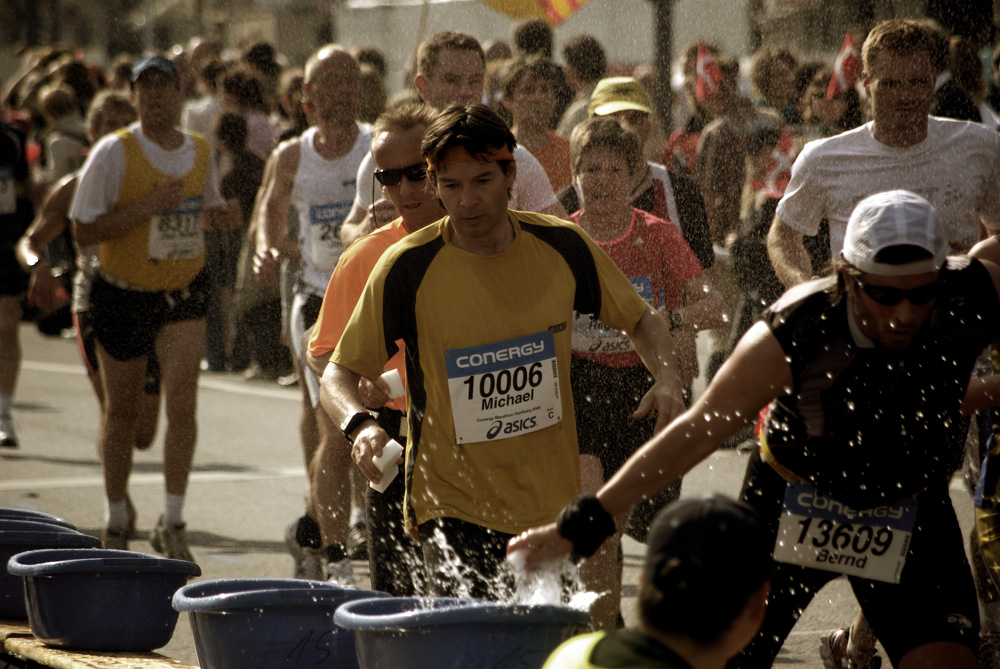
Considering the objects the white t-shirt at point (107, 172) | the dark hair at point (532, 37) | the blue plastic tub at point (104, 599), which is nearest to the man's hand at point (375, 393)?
the blue plastic tub at point (104, 599)

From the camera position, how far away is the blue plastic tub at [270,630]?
3.71 meters

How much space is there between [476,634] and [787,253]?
267cm

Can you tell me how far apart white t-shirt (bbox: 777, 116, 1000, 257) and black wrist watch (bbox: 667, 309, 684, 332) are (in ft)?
1.95

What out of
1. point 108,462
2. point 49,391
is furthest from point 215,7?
point 108,462

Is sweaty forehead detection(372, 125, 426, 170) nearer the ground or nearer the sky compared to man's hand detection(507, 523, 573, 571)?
nearer the sky

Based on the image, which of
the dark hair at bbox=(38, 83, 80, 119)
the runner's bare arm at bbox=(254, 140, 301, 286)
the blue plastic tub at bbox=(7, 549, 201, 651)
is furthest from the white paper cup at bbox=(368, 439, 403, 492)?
the dark hair at bbox=(38, 83, 80, 119)

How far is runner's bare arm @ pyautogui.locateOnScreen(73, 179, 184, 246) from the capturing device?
23.0 ft

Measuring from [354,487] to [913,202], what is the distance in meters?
3.96

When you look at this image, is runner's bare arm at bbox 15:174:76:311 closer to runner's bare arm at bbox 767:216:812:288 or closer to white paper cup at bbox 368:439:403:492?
runner's bare arm at bbox 767:216:812:288

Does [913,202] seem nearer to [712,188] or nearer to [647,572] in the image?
[647,572]

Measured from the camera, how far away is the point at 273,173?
7027mm

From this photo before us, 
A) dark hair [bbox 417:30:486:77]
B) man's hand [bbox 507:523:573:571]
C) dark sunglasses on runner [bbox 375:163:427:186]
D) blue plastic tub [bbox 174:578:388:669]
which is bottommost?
blue plastic tub [bbox 174:578:388:669]

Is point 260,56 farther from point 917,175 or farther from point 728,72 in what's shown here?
point 917,175

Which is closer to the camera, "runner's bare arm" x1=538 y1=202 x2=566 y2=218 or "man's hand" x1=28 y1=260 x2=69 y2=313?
"runner's bare arm" x1=538 y1=202 x2=566 y2=218
